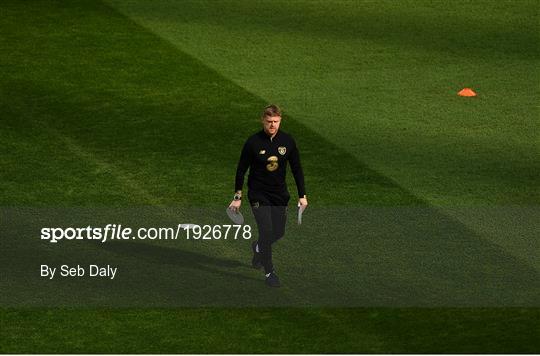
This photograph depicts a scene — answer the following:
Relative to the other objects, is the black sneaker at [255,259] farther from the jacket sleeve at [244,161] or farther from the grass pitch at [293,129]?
the jacket sleeve at [244,161]

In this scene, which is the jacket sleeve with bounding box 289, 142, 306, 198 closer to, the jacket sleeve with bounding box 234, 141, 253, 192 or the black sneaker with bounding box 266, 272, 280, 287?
the jacket sleeve with bounding box 234, 141, 253, 192

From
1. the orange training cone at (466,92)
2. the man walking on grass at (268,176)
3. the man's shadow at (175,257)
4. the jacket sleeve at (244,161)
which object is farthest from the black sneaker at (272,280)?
the orange training cone at (466,92)

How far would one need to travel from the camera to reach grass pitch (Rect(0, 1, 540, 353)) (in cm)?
1731

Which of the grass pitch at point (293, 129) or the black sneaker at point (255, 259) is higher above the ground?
the grass pitch at point (293, 129)

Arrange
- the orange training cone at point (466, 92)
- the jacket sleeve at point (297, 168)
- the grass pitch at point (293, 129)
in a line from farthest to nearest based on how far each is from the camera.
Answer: the orange training cone at point (466, 92) → the jacket sleeve at point (297, 168) → the grass pitch at point (293, 129)

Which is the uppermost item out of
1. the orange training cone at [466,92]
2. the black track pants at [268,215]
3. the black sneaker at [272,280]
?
the orange training cone at [466,92]

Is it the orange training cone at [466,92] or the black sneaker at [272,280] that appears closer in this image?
the black sneaker at [272,280]

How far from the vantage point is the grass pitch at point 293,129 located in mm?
17312

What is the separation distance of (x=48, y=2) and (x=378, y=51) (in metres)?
7.71

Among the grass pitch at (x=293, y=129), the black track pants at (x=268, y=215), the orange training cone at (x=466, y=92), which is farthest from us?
the orange training cone at (x=466, y=92)

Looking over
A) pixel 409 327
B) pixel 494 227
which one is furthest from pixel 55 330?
pixel 494 227

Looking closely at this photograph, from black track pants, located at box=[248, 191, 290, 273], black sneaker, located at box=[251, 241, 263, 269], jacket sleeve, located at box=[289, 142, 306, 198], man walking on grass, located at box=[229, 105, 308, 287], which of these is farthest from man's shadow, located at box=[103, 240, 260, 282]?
jacket sleeve, located at box=[289, 142, 306, 198]

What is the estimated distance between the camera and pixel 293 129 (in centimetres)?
2527

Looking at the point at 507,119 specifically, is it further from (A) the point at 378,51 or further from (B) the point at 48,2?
(B) the point at 48,2
